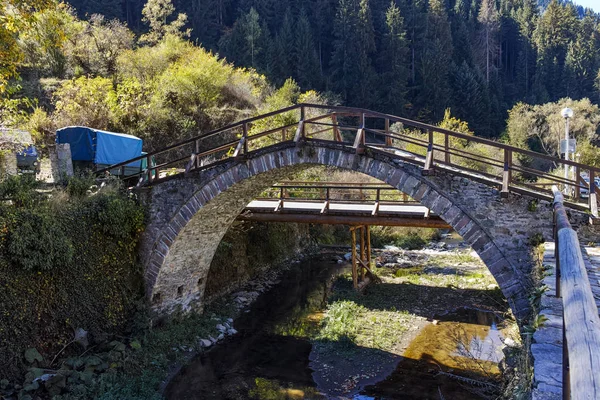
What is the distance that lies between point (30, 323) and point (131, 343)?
97.3 inches

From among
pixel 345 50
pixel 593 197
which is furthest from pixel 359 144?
pixel 345 50

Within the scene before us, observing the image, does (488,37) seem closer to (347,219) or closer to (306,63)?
(306,63)

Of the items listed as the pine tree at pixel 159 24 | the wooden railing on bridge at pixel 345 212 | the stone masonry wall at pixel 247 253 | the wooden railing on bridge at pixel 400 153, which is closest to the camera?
the wooden railing on bridge at pixel 400 153

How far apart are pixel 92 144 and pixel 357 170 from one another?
9936 mm

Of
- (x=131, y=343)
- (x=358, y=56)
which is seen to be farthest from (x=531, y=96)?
(x=131, y=343)

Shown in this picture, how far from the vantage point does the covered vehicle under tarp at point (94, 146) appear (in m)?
15.7

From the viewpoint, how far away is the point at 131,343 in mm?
11547

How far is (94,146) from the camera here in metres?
15.7

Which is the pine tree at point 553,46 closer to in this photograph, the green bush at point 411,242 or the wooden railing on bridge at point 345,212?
the green bush at point 411,242

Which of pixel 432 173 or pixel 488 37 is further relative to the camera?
pixel 488 37

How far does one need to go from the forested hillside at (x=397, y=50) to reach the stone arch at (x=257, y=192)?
28382mm

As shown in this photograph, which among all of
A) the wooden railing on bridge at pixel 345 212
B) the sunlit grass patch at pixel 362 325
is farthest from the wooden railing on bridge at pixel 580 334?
the wooden railing on bridge at pixel 345 212

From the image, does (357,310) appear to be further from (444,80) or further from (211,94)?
(444,80)

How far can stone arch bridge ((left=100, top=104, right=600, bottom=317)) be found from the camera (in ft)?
29.2
